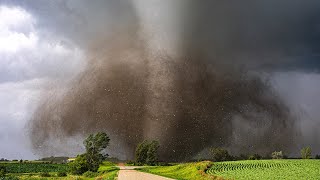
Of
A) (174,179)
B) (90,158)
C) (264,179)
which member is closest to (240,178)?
(264,179)

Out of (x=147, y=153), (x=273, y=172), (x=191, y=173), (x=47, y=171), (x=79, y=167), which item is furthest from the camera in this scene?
(x=147, y=153)

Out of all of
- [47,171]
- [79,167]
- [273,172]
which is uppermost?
[47,171]

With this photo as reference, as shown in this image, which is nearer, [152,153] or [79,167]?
[79,167]

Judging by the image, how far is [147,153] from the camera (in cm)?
19250

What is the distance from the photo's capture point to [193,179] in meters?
71.3

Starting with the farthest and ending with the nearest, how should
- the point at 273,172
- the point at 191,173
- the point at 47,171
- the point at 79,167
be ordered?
the point at 47,171 < the point at 79,167 < the point at 191,173 < the point at 273,172

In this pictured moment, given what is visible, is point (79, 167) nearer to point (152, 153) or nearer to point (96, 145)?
point (96, 145)

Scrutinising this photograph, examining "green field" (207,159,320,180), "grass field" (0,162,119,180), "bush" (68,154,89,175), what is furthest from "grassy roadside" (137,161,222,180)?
"bush" (68,154,89,175)

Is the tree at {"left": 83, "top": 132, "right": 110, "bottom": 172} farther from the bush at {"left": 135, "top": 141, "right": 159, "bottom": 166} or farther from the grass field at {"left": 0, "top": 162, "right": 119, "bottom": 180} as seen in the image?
the bush at {"left": 135, "top": 141, "right": 159, "bottom": 166}

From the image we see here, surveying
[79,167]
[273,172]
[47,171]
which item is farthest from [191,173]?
[47,171]

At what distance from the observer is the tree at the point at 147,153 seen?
190425 millimetres

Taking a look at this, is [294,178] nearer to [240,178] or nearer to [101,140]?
[240,178]

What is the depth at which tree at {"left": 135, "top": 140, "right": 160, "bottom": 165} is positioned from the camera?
625 ft

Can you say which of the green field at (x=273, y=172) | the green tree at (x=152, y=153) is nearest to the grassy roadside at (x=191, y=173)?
the green field at (x=273, y=172)
